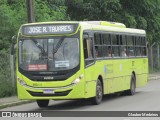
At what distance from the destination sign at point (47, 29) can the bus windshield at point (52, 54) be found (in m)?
0.22

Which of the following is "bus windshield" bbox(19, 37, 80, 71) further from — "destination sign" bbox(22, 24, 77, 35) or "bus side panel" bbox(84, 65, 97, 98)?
"bus side panel" bbox(84, 65, 97, 98)

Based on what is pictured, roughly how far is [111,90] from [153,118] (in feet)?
20.9

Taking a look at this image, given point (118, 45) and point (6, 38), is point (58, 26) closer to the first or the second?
point (118, 45)

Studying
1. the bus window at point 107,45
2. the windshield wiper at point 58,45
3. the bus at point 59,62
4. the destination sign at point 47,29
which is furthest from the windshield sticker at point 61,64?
the bus window at point 107,45

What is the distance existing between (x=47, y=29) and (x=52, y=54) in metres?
0.88

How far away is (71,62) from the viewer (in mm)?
16750

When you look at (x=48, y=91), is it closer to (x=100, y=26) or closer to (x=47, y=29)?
(x=47, y=29)

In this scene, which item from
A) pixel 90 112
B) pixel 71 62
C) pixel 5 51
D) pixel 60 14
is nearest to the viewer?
A: pixel 90 112

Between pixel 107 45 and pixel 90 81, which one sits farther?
pixel 107 45

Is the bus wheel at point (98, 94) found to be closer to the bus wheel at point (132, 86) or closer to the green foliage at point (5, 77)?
the bus wheel at point (132, 86)

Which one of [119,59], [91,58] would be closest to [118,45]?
[119,59]

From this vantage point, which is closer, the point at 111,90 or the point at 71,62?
the point at 71,62

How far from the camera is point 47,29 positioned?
1712 cm

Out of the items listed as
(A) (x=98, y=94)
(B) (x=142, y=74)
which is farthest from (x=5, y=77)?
(B) (x=142, y=74)
